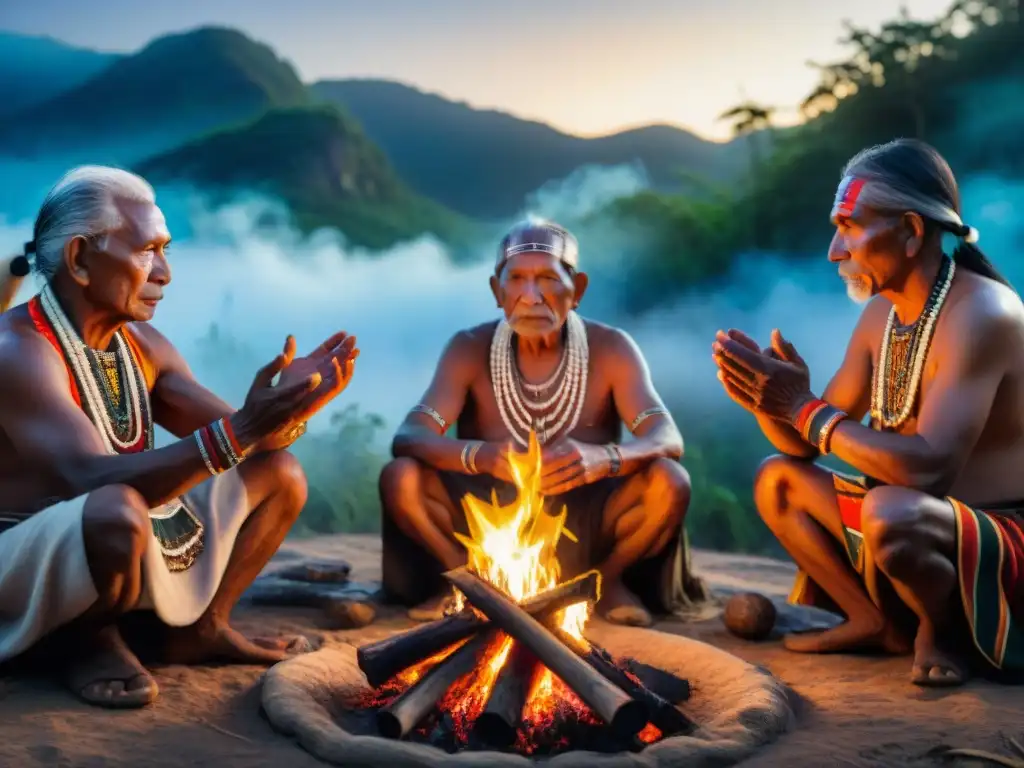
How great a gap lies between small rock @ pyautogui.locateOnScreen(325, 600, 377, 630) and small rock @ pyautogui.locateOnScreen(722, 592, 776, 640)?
1610 millimetres

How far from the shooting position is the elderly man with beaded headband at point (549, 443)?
502cm

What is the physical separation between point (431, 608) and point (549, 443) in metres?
0.94

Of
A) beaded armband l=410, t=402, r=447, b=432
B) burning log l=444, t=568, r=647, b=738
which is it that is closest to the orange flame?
burning log l=444, t=568, r=647, b=738

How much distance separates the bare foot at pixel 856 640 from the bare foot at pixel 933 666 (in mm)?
283

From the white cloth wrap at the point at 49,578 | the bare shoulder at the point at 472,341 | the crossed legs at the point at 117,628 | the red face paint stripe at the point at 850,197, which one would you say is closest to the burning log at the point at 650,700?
the crossed legs at the point at 117,628

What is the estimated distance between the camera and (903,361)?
167 inches

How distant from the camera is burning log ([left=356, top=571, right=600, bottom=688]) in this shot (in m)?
3.61

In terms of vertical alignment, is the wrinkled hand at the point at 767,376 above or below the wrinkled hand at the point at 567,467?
above

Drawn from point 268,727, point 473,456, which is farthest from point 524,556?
point 268,727

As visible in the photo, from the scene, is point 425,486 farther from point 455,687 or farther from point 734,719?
point 734,719

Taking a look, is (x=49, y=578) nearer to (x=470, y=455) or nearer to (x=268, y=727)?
(x=268, y=727)

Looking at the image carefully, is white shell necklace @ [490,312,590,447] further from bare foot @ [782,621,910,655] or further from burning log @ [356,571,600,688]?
burning log @ [356,571,600,688]

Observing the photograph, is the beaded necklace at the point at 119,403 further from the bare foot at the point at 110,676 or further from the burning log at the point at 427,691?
the burning log at the point at 427,691

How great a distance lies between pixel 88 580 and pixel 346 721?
3.06 feet
